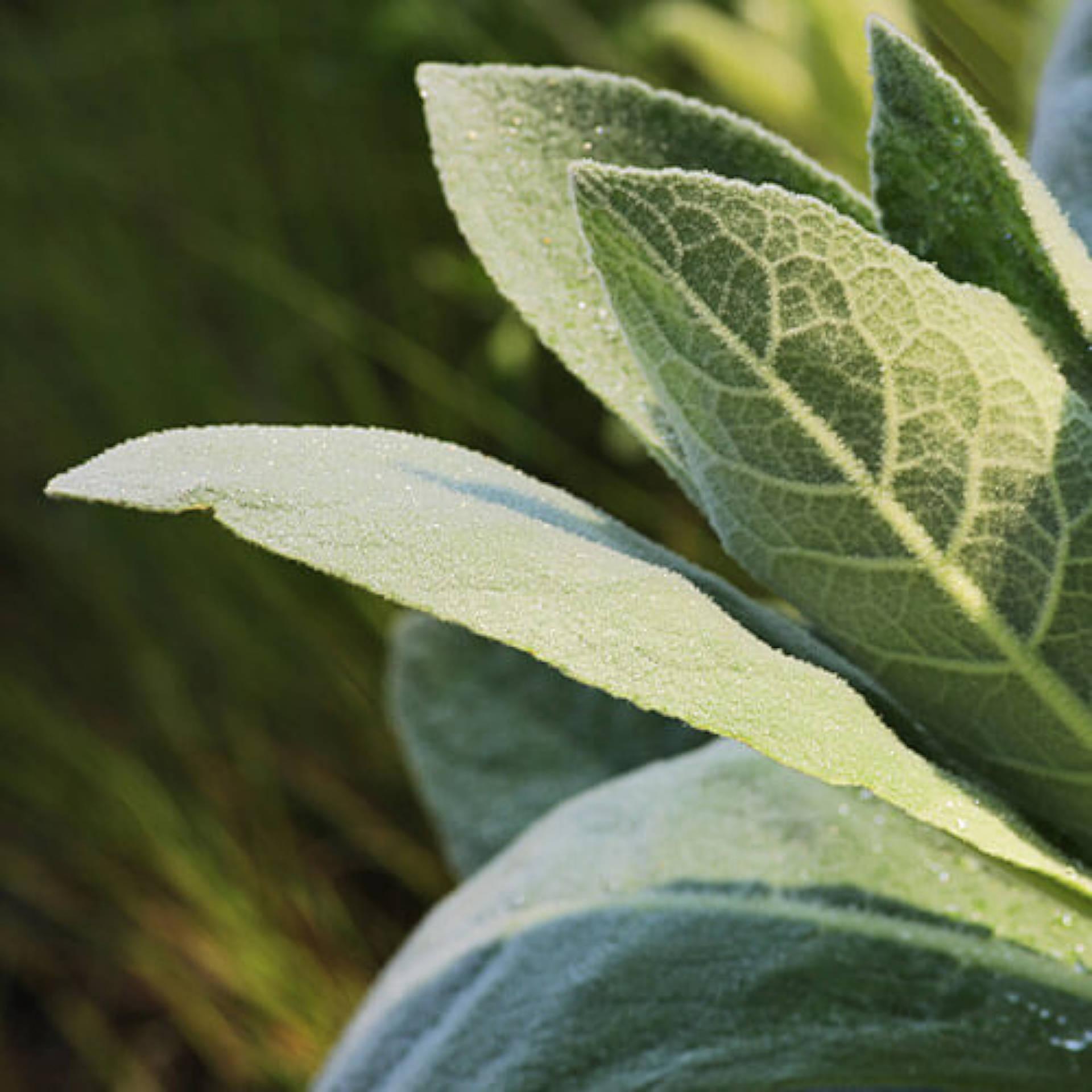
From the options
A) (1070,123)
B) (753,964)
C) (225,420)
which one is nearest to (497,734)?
(753,964)

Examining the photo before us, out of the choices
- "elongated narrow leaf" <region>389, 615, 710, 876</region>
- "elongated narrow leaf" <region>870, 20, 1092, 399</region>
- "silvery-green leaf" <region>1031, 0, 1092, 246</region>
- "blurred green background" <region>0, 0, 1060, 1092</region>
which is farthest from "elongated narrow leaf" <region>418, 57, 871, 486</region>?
"blurred green background" <region>0, 0, 1060, 1092</region>

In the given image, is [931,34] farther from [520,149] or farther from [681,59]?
[520,149]

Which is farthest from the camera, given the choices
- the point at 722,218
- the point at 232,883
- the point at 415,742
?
the point at 232,883

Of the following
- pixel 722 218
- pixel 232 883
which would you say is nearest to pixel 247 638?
pixel 232 883

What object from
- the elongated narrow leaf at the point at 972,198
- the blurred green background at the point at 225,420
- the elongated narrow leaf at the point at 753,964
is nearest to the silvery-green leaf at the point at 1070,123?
the elongated narrow leaf at the point at 972,198

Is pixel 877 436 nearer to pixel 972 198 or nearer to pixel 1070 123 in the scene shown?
pixel 972 198

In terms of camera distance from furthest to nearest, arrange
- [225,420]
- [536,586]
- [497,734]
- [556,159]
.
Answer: [225,420] < [497,734] < [556,159] < [536,586]
